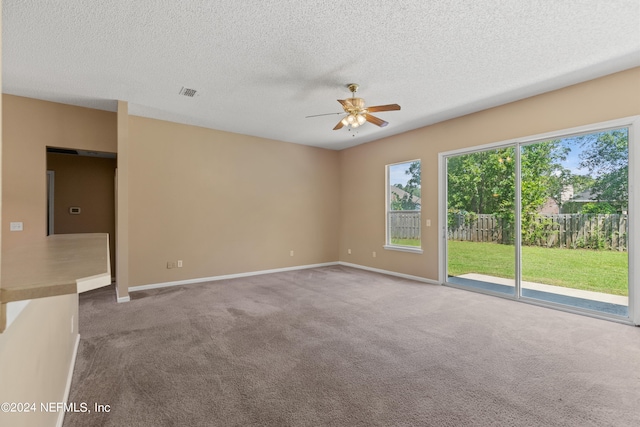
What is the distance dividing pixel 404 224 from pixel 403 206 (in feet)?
1.17

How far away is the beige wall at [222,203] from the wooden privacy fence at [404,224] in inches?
65.0

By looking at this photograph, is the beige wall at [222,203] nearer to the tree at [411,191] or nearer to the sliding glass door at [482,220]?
the tree at [411,191]

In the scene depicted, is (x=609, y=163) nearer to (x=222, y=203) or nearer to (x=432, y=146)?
(x=432, y=146)

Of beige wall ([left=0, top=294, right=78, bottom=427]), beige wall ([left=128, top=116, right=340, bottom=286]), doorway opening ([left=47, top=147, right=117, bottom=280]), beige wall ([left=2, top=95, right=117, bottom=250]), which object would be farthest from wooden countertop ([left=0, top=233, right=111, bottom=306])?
doorway opening ([left=47, top=147, right=117, bottom=280])

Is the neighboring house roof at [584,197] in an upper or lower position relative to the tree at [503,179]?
lower

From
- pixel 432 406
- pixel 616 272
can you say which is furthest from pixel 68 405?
pixel 616 272

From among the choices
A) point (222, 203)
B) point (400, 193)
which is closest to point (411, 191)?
point (400, 193)

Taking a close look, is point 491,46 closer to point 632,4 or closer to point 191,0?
point 632,4

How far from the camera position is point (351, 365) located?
2.63m

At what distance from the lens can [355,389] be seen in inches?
90.6

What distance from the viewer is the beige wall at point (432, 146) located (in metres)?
3.67

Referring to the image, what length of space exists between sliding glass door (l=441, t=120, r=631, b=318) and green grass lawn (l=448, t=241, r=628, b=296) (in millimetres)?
11

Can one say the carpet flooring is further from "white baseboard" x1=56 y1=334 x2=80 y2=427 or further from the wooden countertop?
the wooden countertop

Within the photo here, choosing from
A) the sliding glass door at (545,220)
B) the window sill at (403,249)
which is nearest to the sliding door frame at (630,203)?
the sliding glass door at (545,220)
